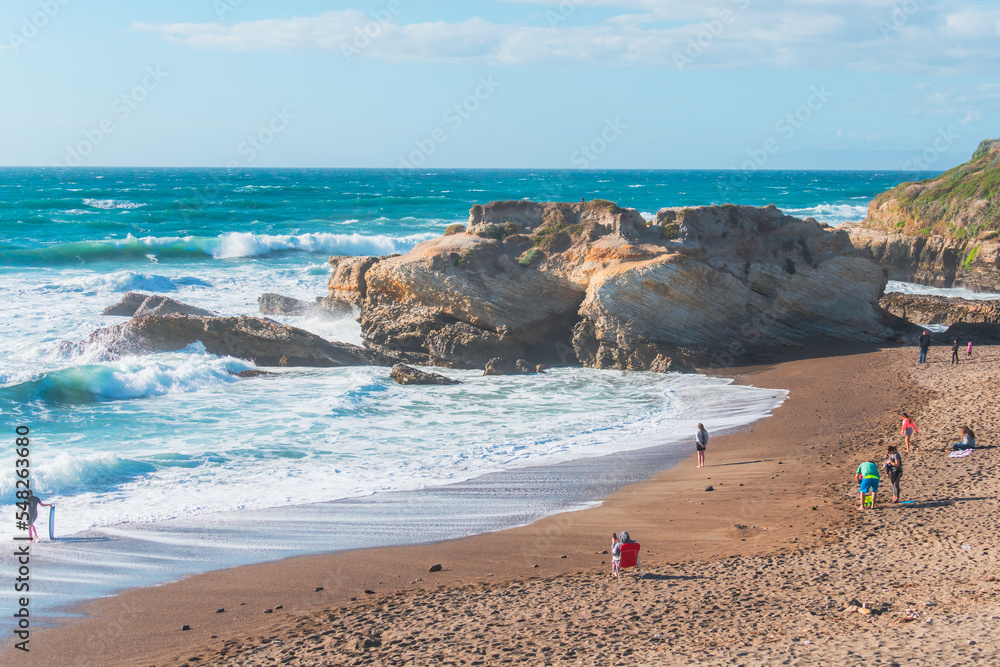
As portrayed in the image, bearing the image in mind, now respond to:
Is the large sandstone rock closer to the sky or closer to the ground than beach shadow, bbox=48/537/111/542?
closer to the sky

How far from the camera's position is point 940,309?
947 inches

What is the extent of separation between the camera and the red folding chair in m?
8.57

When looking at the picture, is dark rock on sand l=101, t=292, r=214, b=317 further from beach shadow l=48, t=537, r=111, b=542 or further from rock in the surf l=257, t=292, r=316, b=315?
beach shadow l=48, t=537, r=111, b=542

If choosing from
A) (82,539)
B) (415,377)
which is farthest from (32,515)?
(415,377)

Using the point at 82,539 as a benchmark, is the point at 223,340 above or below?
above

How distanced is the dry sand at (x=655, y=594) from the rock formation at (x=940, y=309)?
13.1m

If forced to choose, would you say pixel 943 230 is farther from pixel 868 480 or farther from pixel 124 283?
pixel 124 283

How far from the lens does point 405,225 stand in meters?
53.4

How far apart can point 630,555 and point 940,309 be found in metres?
19.9

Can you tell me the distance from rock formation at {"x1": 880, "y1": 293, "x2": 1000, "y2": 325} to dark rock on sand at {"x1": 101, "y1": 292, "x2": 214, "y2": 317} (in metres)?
21.2

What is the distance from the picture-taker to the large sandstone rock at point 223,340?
63.2 ft

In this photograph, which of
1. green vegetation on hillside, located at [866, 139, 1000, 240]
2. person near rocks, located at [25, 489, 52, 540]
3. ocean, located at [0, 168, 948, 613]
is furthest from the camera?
green vegetation on hillside, located at [866, 139, 1000, 240]

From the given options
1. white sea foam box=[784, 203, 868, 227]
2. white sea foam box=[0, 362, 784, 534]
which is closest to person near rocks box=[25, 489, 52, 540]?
white sea foam box=[0, 362, 784, 534]

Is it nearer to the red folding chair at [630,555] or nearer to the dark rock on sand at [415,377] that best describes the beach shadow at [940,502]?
the red folding chair at [630,555]
